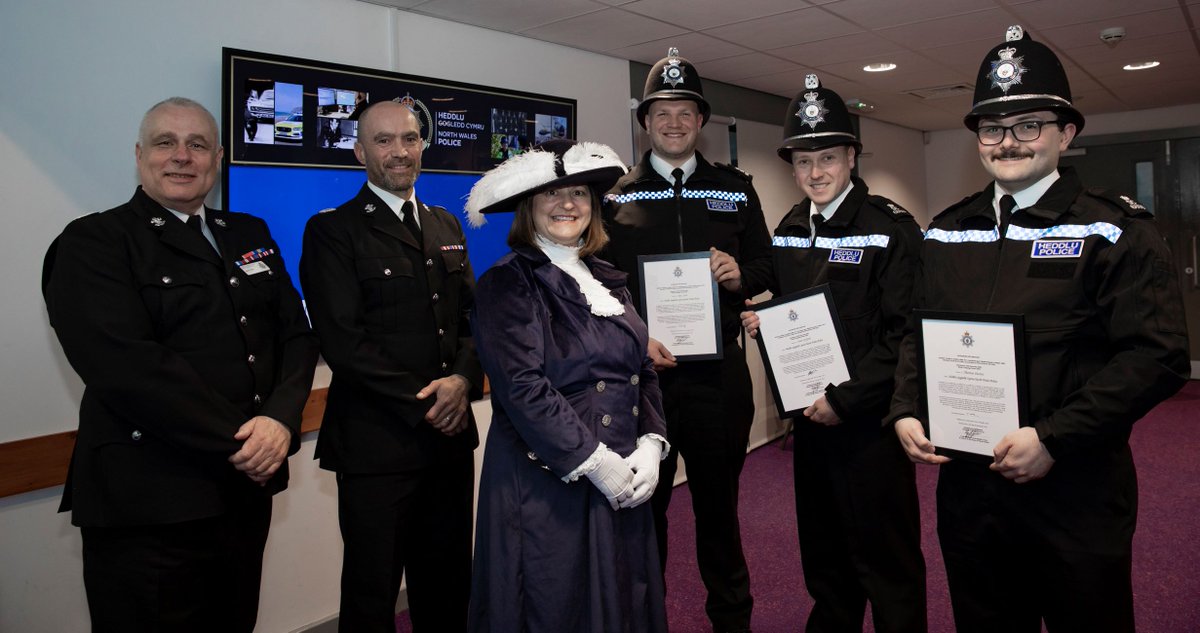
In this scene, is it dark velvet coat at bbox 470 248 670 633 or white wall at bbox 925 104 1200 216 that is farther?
white wall at bbox 925 104 1200 216

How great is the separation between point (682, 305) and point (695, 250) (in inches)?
10.3

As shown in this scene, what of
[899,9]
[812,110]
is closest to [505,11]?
[812,110]

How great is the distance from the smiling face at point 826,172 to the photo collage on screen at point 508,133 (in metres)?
1.78

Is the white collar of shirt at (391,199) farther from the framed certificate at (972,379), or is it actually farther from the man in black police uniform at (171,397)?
the framed certificate at (972,379)

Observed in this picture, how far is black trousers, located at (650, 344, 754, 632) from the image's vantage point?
2.78 meters

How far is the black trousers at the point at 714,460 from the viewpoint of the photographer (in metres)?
2.78

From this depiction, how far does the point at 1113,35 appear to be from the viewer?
187 inches

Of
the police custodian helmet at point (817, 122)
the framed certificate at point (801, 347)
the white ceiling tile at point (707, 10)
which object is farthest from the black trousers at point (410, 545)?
the white ceiling tile at point (707, 10)

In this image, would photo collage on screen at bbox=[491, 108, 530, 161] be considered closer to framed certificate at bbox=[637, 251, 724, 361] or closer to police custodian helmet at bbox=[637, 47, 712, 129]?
police custodian helmet at bbox=[637, 47, 712, 129]

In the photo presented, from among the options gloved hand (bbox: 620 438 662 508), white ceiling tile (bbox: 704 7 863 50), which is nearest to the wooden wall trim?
gloved hand (bbox: 620 438 662 508)

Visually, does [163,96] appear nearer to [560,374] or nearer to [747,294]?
[560,374]

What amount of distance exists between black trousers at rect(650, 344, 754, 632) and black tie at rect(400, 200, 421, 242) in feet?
3.26

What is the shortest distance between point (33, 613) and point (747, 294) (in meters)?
2.66

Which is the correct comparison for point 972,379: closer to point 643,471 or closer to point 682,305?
point 643,471
